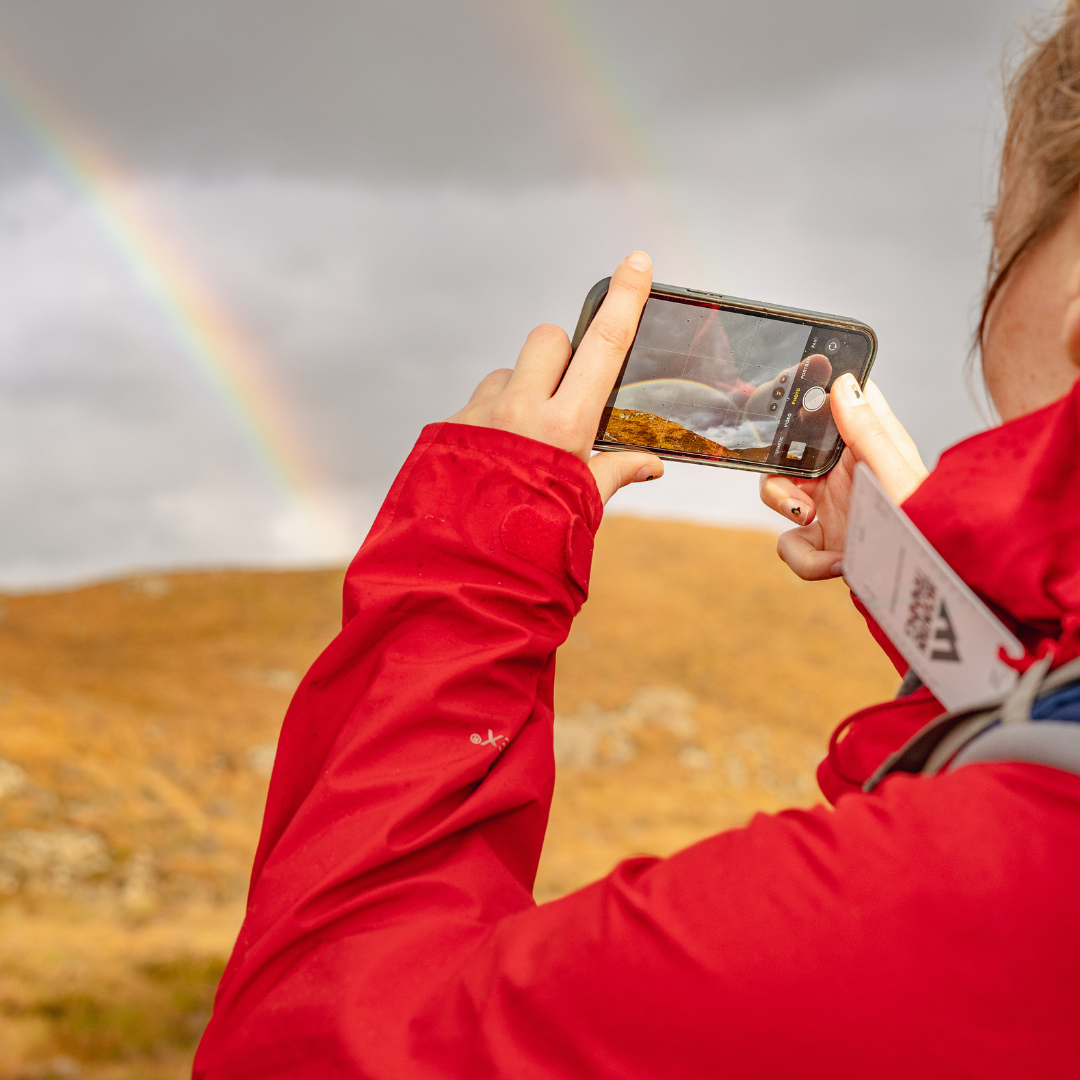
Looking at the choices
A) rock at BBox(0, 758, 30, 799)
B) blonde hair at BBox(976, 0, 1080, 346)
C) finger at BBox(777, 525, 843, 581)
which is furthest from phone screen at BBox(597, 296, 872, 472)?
rock at BBox(0, 758, 30, 799)

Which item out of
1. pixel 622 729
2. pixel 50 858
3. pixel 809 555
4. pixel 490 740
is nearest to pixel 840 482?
pixel 809 555

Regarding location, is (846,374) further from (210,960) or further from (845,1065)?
(210,960)

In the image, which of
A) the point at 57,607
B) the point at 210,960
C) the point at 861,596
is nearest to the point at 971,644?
the point at 861,596

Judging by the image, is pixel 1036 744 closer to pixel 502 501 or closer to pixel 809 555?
pixel 502 501

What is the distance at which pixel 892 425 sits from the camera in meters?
1.64

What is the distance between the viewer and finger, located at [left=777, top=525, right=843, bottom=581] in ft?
4.91

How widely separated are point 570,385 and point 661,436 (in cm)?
51

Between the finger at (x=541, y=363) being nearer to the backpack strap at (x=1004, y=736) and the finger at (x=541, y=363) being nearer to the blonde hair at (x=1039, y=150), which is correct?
the blonde hair at (x=1039, y=150)

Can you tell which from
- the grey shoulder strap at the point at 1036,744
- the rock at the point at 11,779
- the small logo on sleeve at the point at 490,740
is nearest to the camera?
the grey shoulder strap at the point at 1036,744

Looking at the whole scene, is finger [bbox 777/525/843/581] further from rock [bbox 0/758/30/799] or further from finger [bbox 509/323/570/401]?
rock [bbox 0/758/30/799]

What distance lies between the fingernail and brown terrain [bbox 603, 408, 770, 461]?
0.67ft

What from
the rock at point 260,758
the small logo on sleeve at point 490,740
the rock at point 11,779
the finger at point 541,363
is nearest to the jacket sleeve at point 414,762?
the small logo on sleeve at point 490,740

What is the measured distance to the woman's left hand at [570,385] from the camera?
1.23 m

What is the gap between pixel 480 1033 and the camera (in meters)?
0.85
